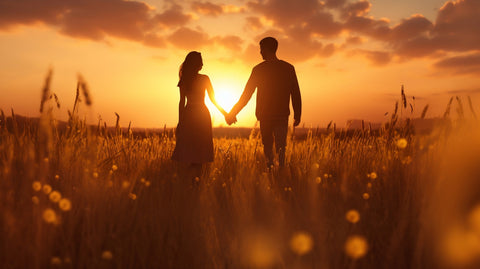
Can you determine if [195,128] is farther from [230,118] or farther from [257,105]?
[257,105]

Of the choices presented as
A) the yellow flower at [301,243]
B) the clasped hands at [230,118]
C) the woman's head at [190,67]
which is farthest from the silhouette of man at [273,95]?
the yellow flower at [301,243]

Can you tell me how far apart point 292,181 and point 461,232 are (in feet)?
6.05

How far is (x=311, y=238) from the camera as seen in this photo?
8.86 ft

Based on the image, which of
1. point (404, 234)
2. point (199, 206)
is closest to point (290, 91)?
point (199, 206)

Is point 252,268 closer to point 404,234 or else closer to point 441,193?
point 404,234

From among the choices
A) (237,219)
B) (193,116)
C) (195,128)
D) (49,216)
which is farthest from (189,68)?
A: (49,216)

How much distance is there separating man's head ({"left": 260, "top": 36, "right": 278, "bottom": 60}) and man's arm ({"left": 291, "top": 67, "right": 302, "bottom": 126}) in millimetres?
443

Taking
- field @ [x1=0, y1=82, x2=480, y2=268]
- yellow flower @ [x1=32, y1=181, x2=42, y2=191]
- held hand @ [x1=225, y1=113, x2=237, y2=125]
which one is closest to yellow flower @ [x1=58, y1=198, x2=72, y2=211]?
field @ [x1=0, y1=82, x2=480, y2=268]

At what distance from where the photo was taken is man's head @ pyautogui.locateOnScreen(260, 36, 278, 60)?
20.8ft

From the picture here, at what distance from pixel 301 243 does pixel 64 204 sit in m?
1.63

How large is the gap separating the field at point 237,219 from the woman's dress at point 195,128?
1636 millimetres

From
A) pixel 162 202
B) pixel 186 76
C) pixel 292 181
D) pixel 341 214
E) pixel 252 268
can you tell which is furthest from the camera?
pixel 186 76

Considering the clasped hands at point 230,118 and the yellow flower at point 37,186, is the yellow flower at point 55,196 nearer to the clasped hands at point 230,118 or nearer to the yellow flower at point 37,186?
the yellow flower at point 37,186

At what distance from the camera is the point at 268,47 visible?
20.8 ft
